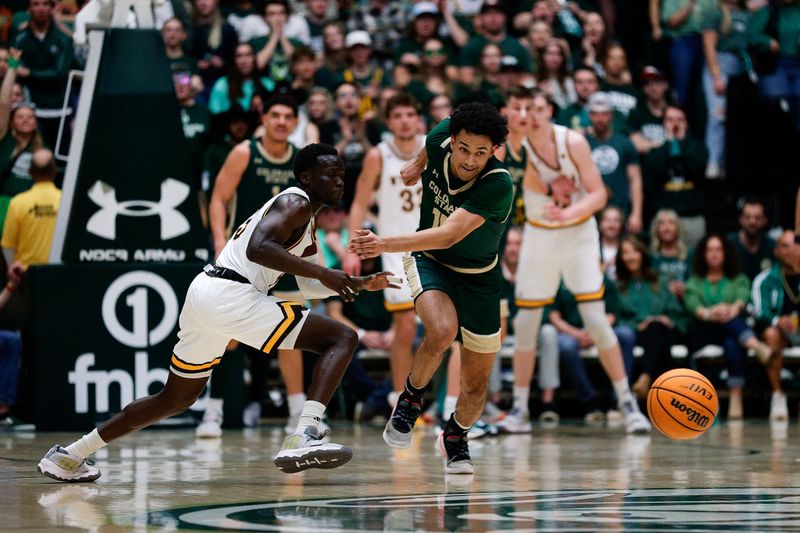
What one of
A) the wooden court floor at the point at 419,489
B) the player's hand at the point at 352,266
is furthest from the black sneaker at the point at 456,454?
the player's hand at the point at 352,266

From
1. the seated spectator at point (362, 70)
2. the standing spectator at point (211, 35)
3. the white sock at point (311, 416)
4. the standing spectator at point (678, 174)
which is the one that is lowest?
the white sock at point (311, 416)

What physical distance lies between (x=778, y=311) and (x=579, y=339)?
6.13 ft

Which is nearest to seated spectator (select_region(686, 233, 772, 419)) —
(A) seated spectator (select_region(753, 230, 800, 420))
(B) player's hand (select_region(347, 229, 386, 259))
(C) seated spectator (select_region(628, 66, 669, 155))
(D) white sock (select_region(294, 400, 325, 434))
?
(A) seated spectator (select_region(753, 230, 800, 420))

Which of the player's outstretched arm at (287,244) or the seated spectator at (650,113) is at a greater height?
the seated spectator at (650,113)

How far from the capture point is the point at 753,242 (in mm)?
13367

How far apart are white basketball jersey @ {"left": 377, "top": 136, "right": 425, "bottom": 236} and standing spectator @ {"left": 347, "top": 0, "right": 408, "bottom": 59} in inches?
205

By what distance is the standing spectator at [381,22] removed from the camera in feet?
51.3

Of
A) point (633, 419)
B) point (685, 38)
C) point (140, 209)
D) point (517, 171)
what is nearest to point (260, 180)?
point (140, 209)

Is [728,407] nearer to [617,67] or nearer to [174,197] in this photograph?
[617,67]

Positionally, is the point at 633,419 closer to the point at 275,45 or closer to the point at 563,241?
the point at 563,241

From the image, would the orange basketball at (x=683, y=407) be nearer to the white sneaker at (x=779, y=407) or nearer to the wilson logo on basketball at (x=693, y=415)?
the wilson logo on basketball at (x=693, y=415)

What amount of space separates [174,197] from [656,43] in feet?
25.5

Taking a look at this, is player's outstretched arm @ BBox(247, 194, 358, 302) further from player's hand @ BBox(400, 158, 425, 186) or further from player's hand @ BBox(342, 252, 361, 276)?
player's hand @ BBox(342, 252, 361, 276)

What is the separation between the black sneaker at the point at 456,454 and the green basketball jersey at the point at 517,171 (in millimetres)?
3270
